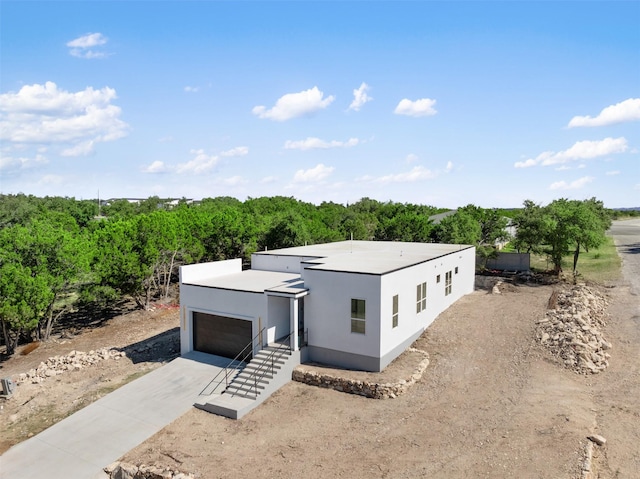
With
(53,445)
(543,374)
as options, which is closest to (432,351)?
(543,374)

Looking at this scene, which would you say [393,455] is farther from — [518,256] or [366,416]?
[518,256]

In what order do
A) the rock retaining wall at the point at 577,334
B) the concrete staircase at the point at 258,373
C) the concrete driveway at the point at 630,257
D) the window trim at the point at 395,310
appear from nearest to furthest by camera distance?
the concrete staircase at the point at 258,373 < the window trim at the point at 395,310 < the rock retaining wall at the point at 577,334 < the concrete driveway at the point at 630,257

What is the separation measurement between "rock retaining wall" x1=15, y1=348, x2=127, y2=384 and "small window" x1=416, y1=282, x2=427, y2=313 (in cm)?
1507

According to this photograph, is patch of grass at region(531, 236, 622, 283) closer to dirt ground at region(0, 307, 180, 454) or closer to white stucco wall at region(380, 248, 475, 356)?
white stucco wall at region(380, 248, 475, 356)

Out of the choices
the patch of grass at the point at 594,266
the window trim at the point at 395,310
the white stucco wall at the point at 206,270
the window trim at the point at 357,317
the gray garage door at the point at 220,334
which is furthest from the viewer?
the patch of grass at the point at 594,266

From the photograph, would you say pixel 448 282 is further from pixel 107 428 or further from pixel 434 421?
pixel 107 428

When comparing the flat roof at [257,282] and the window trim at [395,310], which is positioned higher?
the flat roof at [257,282]

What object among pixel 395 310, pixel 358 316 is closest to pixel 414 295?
pixel 395 310

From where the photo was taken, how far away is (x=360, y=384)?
15938mm

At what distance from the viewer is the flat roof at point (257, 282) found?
61.1 feet

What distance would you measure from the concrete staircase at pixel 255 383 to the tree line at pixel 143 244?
14322 mm

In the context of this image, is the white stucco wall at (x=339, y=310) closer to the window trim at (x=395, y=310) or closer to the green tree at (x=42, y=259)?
the window trim at (x=395, y=310)

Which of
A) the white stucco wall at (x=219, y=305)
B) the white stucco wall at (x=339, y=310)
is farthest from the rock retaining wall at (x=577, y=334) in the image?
the white stucco wall at (x=219, y=305)

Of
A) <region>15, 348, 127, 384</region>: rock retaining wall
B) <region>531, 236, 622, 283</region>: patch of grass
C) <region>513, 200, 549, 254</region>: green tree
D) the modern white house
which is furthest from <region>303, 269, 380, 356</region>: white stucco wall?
<region>531, 236, 622, 283</region>: patch of grass
